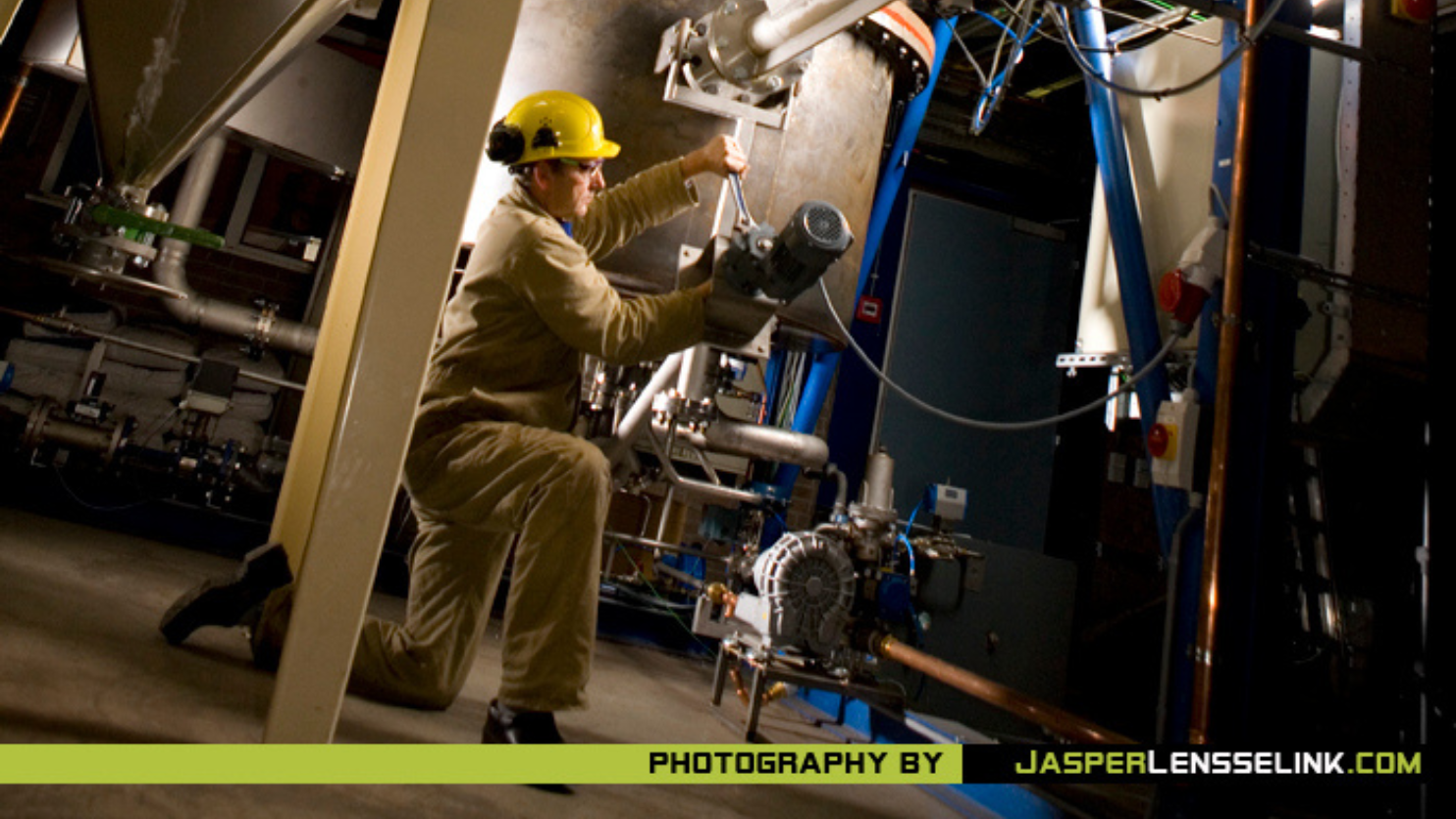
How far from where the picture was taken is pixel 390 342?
1175mm

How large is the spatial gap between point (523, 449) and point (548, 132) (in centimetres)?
85

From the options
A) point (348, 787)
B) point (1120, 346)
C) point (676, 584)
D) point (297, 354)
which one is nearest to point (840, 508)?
point (1120, 346)

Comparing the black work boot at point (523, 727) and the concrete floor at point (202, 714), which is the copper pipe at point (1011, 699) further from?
the black work boot at point (523, 727)

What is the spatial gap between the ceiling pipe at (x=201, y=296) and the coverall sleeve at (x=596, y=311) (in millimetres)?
2277

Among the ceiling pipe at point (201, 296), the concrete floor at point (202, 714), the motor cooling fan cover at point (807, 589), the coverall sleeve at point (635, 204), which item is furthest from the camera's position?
the ceiling pipe at point (201, 296)

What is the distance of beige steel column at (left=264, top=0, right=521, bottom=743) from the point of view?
1.14m

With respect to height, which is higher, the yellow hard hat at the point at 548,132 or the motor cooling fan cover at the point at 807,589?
the yellow hard hat at the point at 548,132

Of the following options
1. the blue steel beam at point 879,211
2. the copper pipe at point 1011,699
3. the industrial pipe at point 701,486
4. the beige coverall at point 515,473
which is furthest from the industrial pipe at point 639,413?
the copper pipe at point 1011,699

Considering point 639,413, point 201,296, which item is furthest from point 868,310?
point 201,296

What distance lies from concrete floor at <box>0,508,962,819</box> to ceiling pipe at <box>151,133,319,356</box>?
120cm

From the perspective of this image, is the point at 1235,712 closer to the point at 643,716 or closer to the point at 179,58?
the point at 643,716

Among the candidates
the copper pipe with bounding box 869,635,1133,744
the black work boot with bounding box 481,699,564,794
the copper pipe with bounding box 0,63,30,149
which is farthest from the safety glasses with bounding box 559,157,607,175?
the copper pipe with bounding box 0,63,30,149

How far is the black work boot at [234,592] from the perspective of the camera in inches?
67.9

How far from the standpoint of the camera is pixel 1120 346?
8.84 ft
